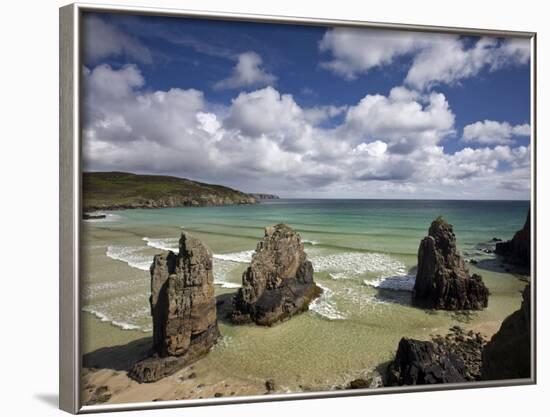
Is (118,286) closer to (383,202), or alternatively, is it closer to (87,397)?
(87,397)

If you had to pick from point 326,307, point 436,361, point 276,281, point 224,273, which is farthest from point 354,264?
point 224,273

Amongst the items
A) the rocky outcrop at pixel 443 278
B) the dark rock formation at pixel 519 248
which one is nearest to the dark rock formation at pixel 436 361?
the rocky outcrop at pixel 443 278

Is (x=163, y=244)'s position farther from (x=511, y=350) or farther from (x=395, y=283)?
(x=511, y=350)

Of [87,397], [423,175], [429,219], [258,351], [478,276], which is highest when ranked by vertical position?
[423,175]

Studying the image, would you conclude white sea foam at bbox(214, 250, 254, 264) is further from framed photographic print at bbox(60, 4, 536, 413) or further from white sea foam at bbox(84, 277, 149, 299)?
white sea foam at bbox(84, 277, 149, 299)

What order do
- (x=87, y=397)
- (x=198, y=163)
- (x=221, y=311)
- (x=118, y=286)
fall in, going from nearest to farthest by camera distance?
(x=87, y=397), (x=118, y=286), (x=198, y=163), (x=221, y=311)

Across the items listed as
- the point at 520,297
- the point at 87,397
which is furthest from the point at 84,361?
the point at 520,297

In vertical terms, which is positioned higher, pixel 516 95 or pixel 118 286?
pixel 516 95

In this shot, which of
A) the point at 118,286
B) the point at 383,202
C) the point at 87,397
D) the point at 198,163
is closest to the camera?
the point at 87,397
